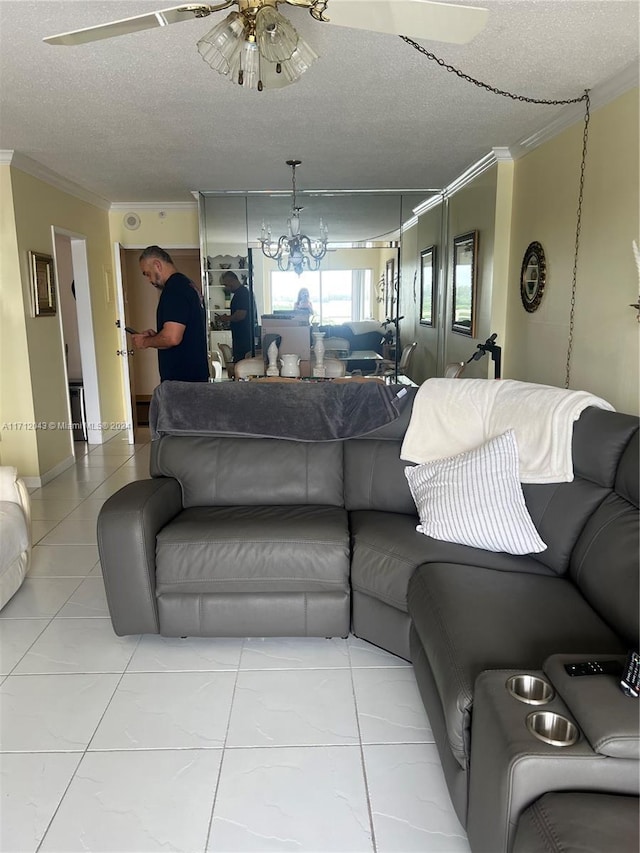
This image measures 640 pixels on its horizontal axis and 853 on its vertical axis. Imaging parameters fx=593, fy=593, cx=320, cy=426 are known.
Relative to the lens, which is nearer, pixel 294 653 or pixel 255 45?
pixel 255 45

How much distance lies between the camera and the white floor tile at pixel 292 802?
1.53 meters

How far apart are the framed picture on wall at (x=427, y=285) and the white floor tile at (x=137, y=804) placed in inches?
216

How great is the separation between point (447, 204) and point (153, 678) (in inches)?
210

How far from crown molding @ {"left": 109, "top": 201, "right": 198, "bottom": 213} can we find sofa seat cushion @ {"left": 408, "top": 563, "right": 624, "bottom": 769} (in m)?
5.46

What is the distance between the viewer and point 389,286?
258 inches

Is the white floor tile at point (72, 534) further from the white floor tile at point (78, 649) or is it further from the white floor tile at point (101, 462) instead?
the white floor tile at point (101, 462)

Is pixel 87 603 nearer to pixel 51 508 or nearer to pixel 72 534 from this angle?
pixel 72 534

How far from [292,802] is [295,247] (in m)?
5.02

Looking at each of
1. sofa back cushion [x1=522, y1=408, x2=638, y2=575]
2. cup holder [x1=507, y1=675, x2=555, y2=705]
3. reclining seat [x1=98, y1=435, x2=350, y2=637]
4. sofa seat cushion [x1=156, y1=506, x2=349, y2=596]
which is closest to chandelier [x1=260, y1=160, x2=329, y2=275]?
reclining seat [x1=98, y1=435, x2=350, y2=637]

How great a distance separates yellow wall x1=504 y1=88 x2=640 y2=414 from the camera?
2.87 m

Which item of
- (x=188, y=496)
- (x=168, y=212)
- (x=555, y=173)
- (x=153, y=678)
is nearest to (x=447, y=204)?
(x=555, y=173)

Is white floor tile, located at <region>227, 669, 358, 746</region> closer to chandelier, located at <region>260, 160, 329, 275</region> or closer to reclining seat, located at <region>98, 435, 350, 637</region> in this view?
reclining seat, located at <region>98, 435, 350, 637</region>

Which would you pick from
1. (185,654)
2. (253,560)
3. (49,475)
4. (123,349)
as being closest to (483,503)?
(253,560)

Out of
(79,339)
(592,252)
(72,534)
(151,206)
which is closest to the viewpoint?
(592,252)
